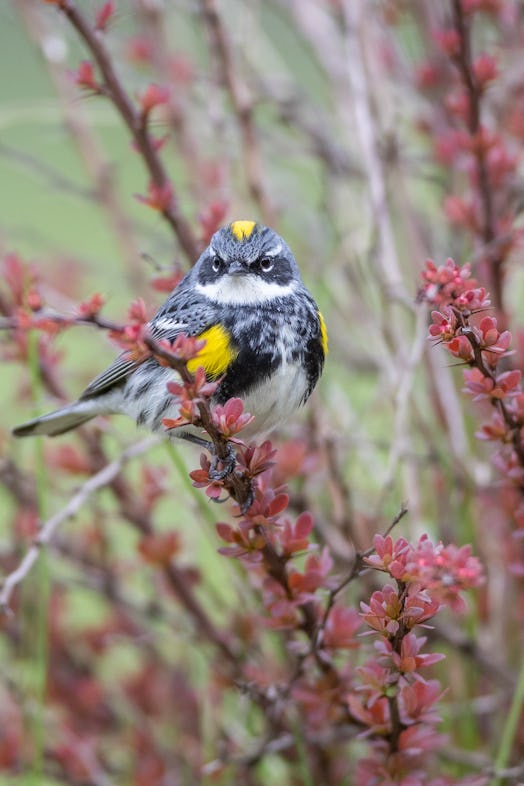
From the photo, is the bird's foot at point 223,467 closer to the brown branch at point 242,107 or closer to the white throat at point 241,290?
the white throat at point 241,290

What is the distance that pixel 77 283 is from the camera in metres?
4.82

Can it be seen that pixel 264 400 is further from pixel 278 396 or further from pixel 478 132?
pixel 478 132

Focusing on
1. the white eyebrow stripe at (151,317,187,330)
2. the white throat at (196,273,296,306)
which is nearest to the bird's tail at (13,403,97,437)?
the white eyebrow stripe at (151,317,187,330)

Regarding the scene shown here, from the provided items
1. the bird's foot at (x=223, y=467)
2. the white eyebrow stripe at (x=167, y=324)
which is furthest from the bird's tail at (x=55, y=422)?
the bird's foot at (x=223, y=467)

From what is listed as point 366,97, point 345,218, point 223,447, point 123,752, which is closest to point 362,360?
point 345,218

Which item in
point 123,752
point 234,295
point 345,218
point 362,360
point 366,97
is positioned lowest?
point 123,752

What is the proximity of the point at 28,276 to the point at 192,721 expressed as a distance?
5.52 feet

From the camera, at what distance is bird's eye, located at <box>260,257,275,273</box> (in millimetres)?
2613

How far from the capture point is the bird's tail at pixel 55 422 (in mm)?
2697

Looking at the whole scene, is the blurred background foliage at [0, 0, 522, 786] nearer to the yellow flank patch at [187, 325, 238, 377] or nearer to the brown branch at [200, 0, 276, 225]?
the brown branch at [200, 0, 276, 225]

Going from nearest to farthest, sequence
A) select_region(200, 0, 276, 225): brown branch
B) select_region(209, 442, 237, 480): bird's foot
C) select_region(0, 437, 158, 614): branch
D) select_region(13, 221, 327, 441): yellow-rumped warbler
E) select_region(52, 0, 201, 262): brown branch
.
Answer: select_region(209, 442, 237, 480): bird's foot, select_region(0, 437, 158, 614): branch, select_region(52, 0, 201, 262): brown branch, select_region(13, 221, 327, 441): yellow-rumped warbler, select_region(200, 0, 276, 225): brown branch

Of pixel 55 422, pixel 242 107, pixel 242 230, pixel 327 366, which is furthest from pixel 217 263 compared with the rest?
pixel 327 366

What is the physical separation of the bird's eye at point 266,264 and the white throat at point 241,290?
5cm

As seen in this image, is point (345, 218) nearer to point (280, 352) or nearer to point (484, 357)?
point (280, 352)
